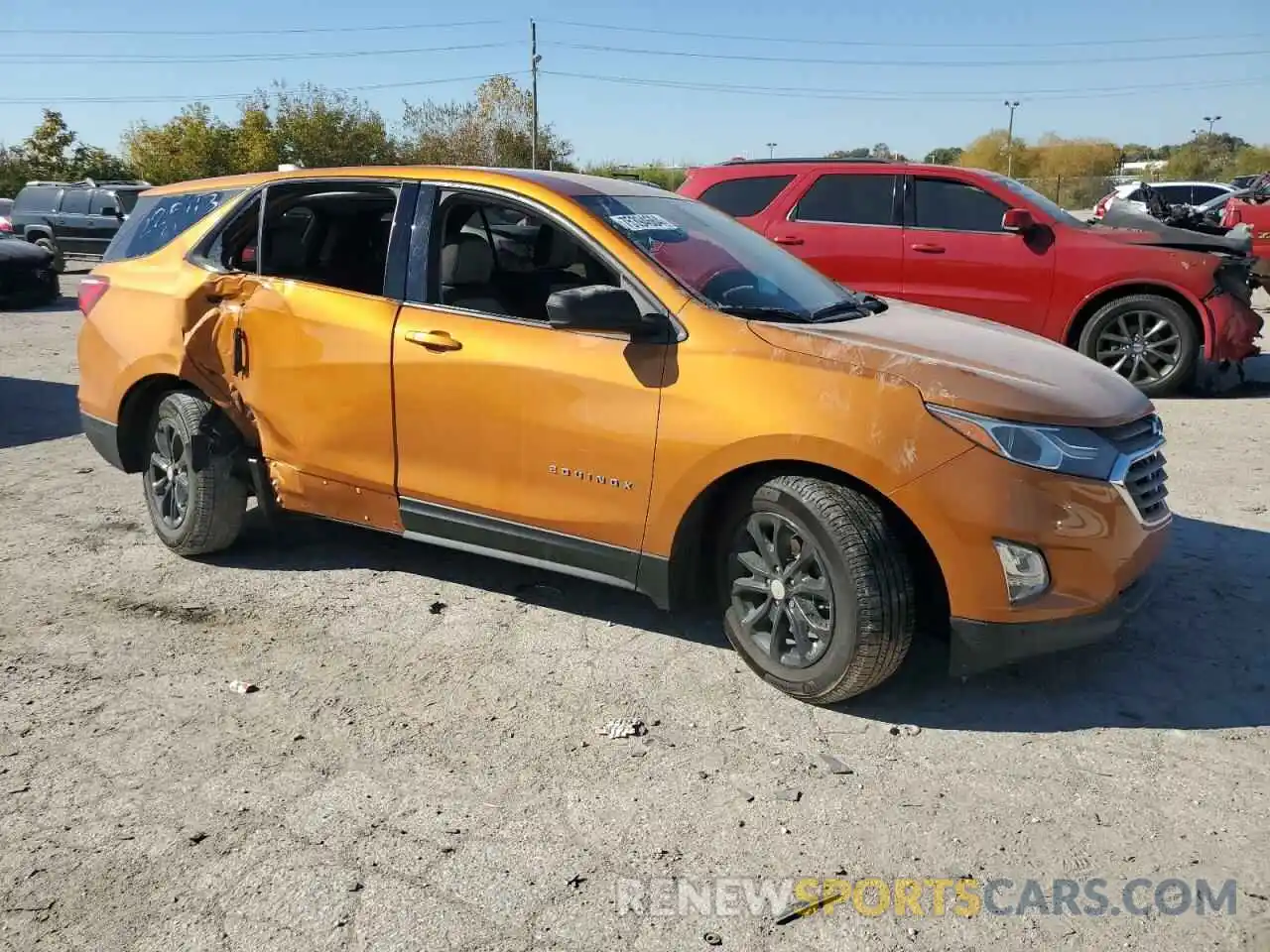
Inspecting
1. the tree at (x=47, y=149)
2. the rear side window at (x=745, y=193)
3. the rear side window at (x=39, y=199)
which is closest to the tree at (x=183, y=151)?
the tree at (x=47, y=149)

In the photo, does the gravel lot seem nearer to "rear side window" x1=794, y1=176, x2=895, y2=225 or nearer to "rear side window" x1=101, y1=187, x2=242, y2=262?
"rear side window" x1=101, y1=187, x2=242, y2=262

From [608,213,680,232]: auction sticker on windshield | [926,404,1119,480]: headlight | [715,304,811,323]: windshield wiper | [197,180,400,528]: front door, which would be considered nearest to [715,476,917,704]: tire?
[926,404,1119,480]: headlight

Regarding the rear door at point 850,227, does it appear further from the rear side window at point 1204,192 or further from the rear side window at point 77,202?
the rear side window at point 1204,192

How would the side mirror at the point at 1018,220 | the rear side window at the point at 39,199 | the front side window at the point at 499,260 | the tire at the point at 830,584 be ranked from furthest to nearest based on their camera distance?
the rear side window at the point at 39,199
the side mirror at the point at 1018,220
the front side window at the point at 499,260
the tire at the point at 830,584

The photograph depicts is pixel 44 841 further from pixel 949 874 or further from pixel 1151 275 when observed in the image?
pixel 1151 275

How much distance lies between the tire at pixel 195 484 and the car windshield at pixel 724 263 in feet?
6.63

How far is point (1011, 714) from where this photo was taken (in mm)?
3617

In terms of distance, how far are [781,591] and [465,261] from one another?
1874 millimetres

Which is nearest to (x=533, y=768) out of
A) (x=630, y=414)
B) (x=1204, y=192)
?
(x=630, y=414)

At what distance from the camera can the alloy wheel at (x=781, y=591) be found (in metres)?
3.54

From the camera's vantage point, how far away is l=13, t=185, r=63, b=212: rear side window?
22.1 meters

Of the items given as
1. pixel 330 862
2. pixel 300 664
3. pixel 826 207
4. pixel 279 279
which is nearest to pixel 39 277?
pixel 826 207

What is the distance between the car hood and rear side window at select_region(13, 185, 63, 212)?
2268 cm

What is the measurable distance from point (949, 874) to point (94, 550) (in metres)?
4.28
